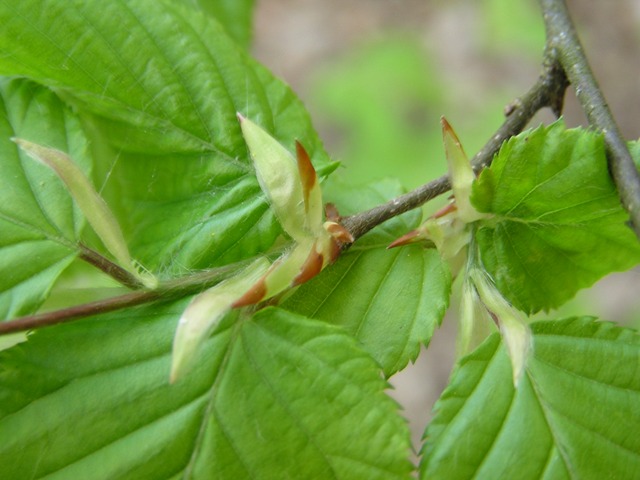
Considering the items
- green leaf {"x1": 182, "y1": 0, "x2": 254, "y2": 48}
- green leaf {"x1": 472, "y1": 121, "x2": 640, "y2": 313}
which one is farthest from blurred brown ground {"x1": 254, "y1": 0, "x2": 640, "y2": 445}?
green leaf {"x1": 472, "y1": 121, "x2": 640, "y2": 313}

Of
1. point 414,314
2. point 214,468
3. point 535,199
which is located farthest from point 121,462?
point 535,199

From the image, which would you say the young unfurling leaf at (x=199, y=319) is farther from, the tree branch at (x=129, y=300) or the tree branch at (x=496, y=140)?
the tree branch at (x=496, y=140)

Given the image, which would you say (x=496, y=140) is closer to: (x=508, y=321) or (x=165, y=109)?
(x=508, y=321)

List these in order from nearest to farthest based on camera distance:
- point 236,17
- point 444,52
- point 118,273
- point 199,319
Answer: point 199,319
point 118,273
point 236,17
point 444,52

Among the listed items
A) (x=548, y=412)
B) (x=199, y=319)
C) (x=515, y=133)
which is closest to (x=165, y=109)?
(x=199, y=319)

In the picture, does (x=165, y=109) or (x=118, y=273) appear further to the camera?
(x=165, y=109)
